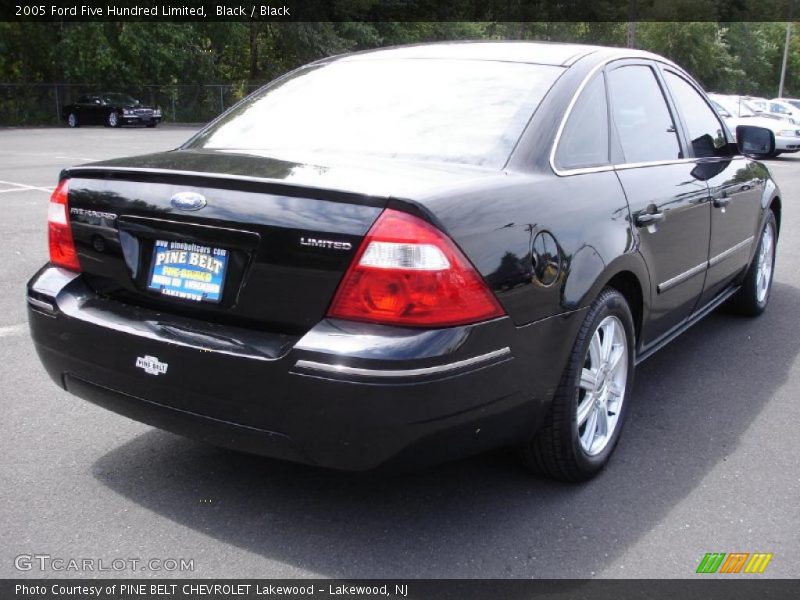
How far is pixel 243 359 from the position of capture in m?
2.60

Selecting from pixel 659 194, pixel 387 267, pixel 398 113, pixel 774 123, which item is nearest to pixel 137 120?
pixel 774 123

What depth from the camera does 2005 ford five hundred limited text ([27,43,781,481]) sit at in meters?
2.53

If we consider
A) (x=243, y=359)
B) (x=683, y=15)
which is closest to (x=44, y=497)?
(x=243, y=359)

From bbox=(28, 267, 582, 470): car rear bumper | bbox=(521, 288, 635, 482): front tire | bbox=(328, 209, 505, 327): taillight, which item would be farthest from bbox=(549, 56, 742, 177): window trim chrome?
bbox=(328, 209, 505, 327): taillight

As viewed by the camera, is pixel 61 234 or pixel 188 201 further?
pixel 61 234

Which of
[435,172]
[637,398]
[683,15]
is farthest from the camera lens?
[683,15]

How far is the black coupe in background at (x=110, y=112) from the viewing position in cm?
3347

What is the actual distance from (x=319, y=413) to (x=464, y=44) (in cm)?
218

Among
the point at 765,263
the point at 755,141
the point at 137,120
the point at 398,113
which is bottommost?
the point at 137,120

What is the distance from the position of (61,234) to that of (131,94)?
38.0 m

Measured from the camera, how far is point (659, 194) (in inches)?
146

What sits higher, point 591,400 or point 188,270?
point 188,270

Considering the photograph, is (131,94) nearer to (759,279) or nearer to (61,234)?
(759,279)

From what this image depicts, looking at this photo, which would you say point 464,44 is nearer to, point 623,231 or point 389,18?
point 623,231
